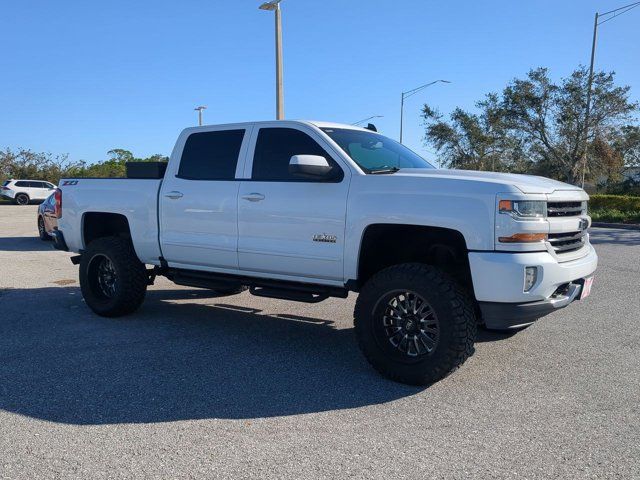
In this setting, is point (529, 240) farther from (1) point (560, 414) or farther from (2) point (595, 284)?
(2) point (595, 284)

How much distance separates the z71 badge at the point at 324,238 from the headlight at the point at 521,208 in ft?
4.61

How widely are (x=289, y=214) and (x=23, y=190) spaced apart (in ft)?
121

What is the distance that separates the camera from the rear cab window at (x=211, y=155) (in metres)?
5.75

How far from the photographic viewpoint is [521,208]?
4098 millimetres

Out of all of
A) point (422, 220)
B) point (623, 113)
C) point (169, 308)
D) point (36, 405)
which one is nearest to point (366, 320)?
point (422, 220)

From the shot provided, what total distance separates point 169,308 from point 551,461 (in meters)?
5.07

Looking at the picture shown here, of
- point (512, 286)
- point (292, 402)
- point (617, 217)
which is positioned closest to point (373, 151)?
point (512, 286)

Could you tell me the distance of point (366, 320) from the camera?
4.60m

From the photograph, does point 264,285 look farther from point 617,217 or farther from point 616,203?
point 616,203

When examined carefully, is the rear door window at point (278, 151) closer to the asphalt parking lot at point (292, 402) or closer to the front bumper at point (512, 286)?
the asphalt parking lot at point (292, 402)

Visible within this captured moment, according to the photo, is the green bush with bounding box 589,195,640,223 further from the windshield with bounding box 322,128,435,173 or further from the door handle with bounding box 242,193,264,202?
the door handle with bounding box 242,193,264,202

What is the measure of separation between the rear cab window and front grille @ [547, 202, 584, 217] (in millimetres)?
2929

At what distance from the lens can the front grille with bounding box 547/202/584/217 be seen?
4.34m

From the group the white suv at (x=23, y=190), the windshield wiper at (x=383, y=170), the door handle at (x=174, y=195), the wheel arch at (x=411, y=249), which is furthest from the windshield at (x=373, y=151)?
the white suv at (x=23, y=190)
